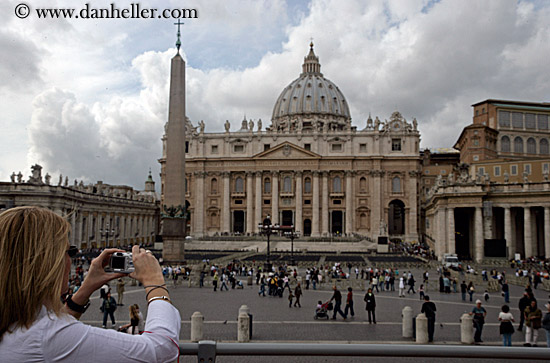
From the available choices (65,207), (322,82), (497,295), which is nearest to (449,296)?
Answer: (497,295)

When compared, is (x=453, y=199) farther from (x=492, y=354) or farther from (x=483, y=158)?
(x=492, y=354)

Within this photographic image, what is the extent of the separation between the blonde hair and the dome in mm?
98277

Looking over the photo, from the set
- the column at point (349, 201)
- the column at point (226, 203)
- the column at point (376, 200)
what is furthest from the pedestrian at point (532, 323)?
the column at point (226, 203)

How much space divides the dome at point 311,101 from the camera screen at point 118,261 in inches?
3850

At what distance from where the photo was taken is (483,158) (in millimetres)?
62281

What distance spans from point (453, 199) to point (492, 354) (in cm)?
4191

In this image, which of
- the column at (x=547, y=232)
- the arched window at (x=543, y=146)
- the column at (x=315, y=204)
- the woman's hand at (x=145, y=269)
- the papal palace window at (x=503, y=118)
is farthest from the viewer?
the column at (x=315, y=204)

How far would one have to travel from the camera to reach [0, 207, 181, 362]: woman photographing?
5.43 feet

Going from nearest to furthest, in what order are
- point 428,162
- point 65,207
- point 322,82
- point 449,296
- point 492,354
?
point 492,354 < point 449,296 < point 65,207 < point 428,162 < point 322,82

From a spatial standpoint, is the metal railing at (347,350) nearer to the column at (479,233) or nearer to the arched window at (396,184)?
the column at (479,233)

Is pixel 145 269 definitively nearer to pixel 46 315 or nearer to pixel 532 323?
pixel 46 315

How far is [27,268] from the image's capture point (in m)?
1.74

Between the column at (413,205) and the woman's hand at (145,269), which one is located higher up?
the column at (413,205)

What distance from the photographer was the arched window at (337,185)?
254ft
